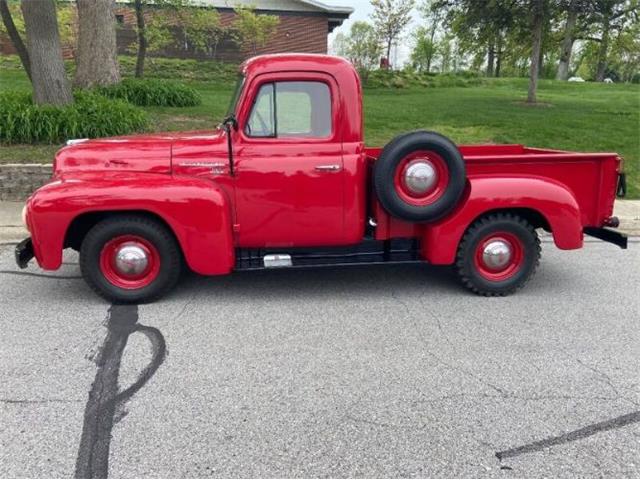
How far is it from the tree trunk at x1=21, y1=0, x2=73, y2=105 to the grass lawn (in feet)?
3.61

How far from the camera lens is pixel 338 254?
4719mm

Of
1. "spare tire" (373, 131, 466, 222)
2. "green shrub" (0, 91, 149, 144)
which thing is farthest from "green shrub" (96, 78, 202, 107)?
"spare tire" (373, 131, 466, 222)

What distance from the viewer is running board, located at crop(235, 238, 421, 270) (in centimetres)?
455

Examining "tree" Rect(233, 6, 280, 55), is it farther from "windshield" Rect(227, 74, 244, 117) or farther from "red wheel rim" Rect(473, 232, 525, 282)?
"red wheel rim" Rect(473, 232, 525, 282)

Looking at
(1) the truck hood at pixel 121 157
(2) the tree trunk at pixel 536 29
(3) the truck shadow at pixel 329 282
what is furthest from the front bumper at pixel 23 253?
(2) the tree trunk at pixel 536 29

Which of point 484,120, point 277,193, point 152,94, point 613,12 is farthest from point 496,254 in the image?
point 613,12

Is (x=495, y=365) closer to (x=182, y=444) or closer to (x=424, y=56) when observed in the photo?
(x=182, y=444)

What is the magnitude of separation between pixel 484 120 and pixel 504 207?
9076 mm

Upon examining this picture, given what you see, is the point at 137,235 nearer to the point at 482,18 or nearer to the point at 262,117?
the point at 262,117

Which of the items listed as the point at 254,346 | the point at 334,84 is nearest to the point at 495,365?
the point at 254,346

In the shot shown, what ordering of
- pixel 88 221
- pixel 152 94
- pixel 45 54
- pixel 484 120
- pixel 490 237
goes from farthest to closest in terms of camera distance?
pixel 484 120
pixel 152 94
pixel 45 54
pixel 490 237
pixel 88 221

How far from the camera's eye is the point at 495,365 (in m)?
3.46

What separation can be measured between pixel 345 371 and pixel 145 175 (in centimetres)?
236

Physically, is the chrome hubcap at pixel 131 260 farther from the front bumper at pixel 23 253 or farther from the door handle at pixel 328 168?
the door handle at pixel 328 168
